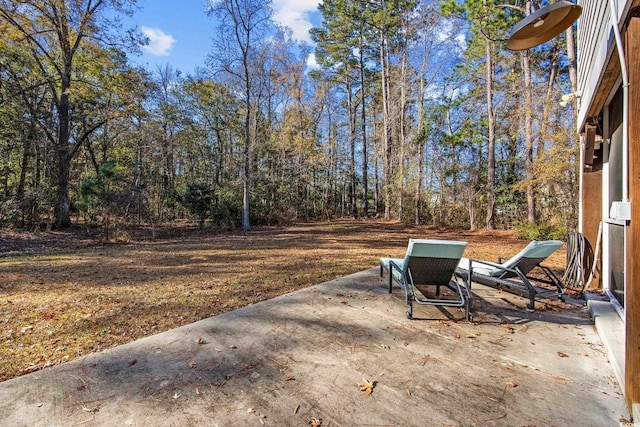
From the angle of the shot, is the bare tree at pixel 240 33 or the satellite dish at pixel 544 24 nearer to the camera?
the satellite dish at pixel 544 24

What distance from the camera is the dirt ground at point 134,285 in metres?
2.86

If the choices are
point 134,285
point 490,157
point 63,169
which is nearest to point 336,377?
point 134,285

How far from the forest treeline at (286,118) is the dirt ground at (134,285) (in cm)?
354

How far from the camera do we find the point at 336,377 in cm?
211

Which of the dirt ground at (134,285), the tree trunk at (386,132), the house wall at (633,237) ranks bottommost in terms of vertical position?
the dirt ground at (134,285)

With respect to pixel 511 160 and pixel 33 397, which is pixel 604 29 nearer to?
pixel 33 397

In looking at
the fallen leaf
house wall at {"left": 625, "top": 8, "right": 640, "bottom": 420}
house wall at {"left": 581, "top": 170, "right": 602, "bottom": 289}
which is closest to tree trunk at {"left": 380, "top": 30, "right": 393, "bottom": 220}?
house wall at {"left": 581, "top": 170, "right": 602, "bottom": 289}

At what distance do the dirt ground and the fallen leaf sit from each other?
2010 millimetres

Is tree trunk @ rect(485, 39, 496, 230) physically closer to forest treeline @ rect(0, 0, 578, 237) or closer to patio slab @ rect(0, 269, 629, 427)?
forest treeline @ rect(0, 0, 578, 237)

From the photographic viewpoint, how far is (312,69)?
2238 cm

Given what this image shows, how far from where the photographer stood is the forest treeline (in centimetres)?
1105

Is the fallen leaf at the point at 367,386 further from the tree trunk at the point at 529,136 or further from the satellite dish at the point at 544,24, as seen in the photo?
the tree trunk at the point at 529,136

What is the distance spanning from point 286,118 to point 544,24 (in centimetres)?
1952

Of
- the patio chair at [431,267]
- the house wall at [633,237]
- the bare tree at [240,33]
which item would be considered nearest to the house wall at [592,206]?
the patio chair at [431,267]
